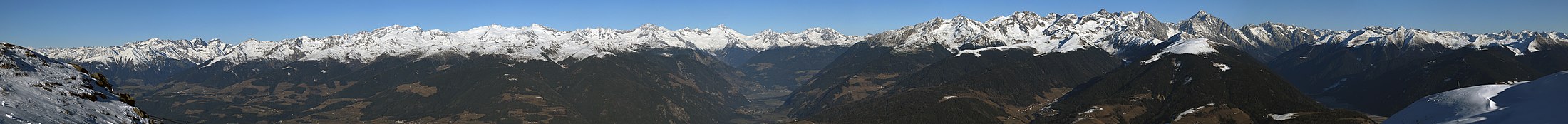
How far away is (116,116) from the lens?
230 feet

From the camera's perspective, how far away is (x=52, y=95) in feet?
240

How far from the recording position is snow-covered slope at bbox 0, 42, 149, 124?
65.1 metres

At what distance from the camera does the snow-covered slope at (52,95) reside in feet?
213

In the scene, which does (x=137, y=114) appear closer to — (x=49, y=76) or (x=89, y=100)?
(x=89, y=100)

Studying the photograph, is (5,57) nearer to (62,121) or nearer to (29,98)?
(29,98)

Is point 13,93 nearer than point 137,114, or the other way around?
point 13,93

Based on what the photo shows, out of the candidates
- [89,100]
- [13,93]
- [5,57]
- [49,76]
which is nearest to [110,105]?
[89,100]

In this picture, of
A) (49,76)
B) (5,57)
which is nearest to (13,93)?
(49,76)

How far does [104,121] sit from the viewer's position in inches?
2670

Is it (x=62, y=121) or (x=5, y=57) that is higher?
(x=5, y=57)

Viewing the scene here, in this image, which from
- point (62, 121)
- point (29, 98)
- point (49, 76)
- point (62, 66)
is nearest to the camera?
point (62, 121)

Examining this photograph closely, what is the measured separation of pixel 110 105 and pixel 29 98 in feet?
16.7

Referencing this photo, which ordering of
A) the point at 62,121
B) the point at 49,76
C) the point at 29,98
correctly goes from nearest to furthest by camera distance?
the point at 62,121 < the point at 29,98 < the point at 49,76

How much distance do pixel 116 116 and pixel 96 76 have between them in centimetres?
1886
